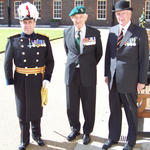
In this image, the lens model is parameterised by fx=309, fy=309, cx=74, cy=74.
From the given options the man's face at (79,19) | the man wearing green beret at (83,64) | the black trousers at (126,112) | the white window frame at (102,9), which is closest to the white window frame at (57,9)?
the white window frame at (102,9)

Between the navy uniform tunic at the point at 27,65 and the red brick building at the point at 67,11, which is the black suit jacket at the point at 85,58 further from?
the red brick building at the point at 67,11

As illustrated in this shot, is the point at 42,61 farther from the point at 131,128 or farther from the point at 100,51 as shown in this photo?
the point at 131,128

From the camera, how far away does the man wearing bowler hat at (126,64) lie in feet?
11.7

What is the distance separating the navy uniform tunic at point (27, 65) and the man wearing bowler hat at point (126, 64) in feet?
2.82

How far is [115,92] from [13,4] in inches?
1098

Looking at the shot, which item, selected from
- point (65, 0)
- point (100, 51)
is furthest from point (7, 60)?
point (65, 0)

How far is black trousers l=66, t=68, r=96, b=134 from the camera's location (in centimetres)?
407

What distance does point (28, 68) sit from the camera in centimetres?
387

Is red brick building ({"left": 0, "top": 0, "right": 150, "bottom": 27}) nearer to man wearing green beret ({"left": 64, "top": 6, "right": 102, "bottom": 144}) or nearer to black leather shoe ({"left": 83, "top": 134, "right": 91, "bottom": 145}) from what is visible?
man wearing green beret ({"left": 64, "top": 6, "right": 102, "bottom": 144})

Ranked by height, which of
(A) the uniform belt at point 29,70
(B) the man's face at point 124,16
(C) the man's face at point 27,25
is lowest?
(A) the uniform belt at point 29,70

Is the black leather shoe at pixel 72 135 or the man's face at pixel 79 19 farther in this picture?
the black leather shoe at pixel 72 135

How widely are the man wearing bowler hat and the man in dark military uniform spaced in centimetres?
84

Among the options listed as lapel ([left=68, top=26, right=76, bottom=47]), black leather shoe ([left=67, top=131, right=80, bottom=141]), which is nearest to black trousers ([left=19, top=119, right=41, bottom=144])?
black leather shoe ([left=67, top=131, right=80, bottom=141])

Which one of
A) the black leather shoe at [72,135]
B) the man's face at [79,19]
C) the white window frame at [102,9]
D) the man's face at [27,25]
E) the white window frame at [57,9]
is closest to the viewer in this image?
the man's face at [27,25]
